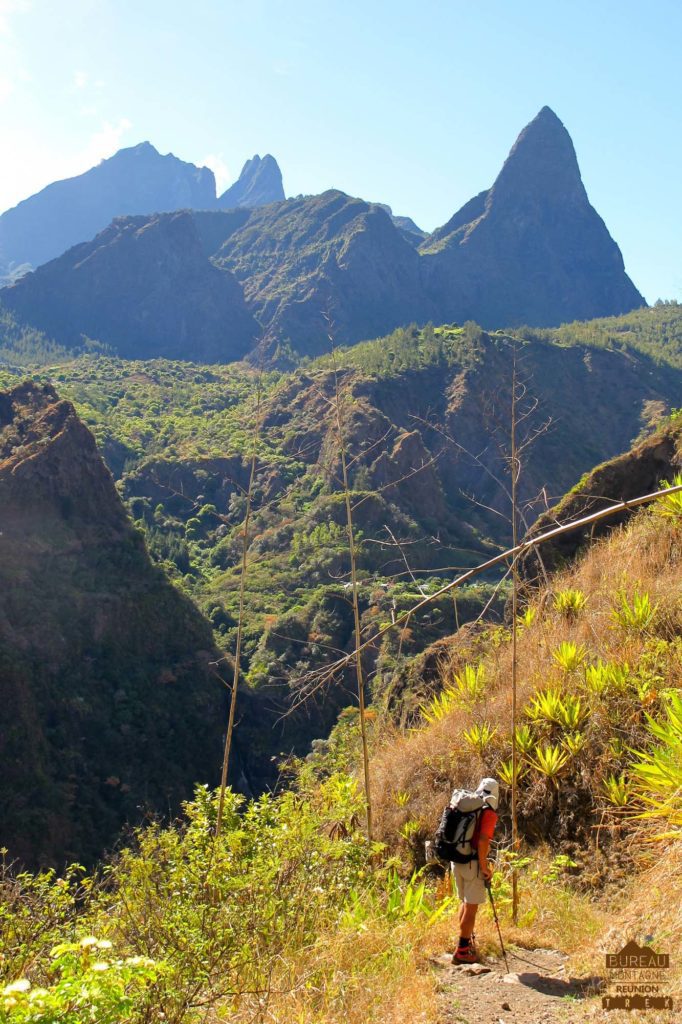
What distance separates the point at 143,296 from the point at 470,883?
516 feet

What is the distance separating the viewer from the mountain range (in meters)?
143

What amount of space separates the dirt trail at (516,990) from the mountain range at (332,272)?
124 meters

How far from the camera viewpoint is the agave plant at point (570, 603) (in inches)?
292

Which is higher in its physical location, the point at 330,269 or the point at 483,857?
the point at 330,269

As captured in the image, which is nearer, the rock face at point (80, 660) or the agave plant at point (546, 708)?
the agave plant at point (546, 708)

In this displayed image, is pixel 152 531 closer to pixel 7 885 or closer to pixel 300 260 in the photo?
pixel 7 885

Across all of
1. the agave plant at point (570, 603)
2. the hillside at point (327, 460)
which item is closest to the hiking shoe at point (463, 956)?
the agave plant at point (570, 603)

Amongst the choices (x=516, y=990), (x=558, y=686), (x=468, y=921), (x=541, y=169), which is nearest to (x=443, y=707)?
(x=558, y=686)

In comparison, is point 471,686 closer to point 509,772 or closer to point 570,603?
point 570,603

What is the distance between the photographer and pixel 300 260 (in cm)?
16062

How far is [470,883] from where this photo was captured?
4.54m

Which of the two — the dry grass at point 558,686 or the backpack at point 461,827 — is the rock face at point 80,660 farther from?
the backpack at point 461,827

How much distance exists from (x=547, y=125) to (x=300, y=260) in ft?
246

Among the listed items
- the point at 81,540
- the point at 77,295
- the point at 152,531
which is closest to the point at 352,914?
the point at 81,540
